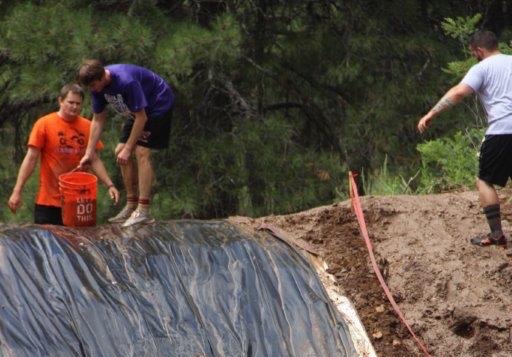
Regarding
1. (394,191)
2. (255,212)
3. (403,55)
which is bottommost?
(255,212)

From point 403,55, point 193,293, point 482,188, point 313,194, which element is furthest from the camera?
point 403,55

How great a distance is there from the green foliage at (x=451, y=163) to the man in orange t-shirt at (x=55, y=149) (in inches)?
128

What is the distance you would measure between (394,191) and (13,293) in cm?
432

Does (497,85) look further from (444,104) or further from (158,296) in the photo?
(158,296)

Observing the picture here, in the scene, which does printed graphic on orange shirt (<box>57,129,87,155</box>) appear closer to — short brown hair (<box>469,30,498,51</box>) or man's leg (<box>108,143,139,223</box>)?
man's leg (<box>108,143,139,223</box>)

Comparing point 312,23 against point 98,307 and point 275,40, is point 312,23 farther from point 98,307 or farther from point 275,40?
point 98,307

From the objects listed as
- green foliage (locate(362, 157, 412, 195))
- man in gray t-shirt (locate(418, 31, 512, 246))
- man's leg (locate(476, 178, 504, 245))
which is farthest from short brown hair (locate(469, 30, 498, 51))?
green foliage (locate(362, 157, 412, 195))

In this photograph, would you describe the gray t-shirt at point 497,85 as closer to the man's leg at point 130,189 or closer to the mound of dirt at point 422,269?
the mound of dirt at point 422,269

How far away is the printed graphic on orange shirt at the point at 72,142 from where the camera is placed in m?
7.39

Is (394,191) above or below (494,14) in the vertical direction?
below

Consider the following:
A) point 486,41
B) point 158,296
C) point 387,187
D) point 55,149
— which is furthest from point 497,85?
point 55,149

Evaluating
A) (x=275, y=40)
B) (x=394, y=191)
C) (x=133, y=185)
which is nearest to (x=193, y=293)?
(x=133, y=185)

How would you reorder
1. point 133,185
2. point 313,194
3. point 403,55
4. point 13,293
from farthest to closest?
point 403,55
point 313,194
point 133,185
point 13,293

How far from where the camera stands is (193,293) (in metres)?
6.34
